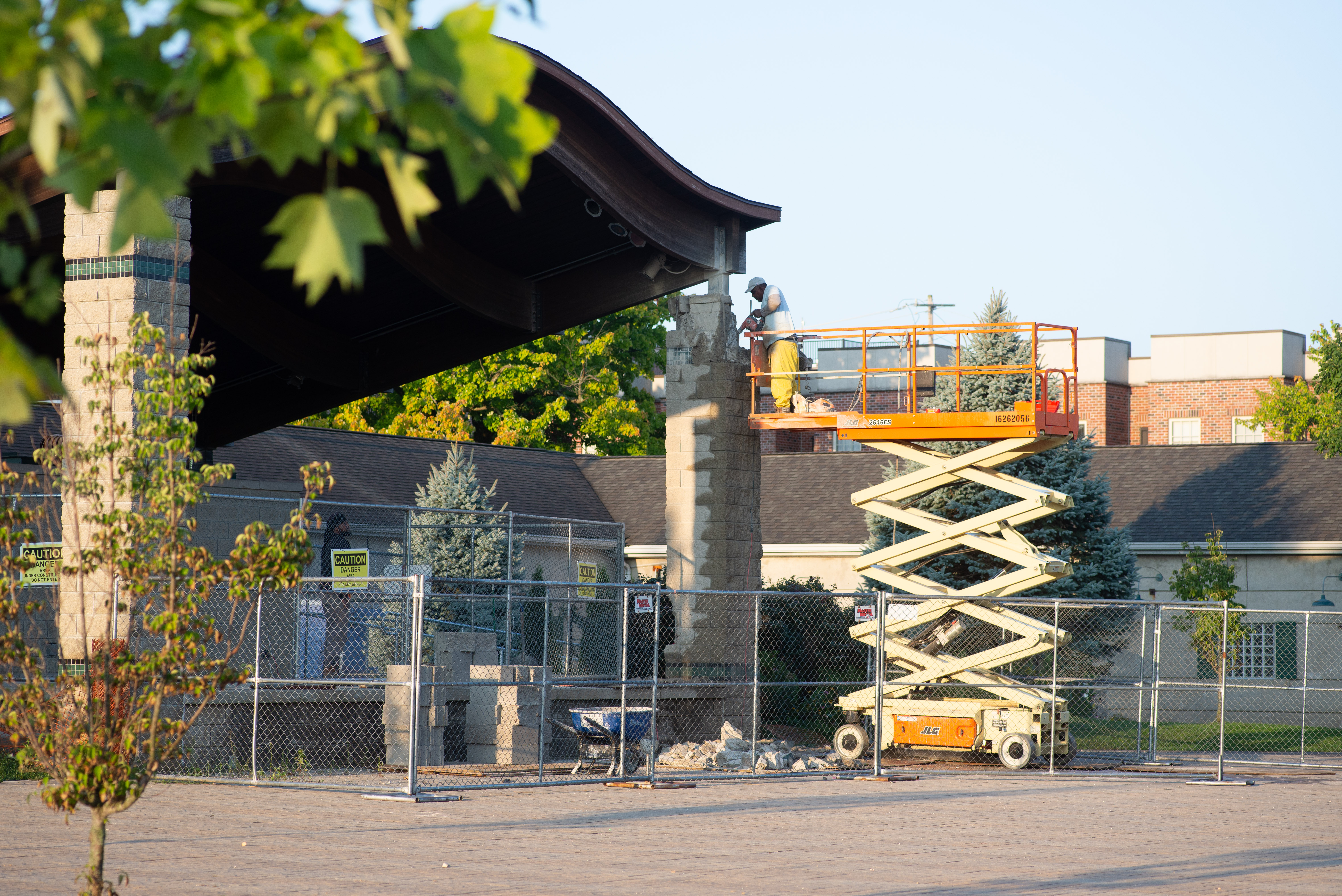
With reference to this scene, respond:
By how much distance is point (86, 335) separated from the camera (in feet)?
50.3

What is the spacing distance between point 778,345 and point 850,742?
5.90 meters

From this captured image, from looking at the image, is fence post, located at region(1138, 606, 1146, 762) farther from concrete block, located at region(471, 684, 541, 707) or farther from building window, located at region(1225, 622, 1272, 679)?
building window, located at region(1225, 622, 1272, 679)

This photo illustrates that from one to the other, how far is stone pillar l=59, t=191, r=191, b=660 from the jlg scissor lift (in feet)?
30.6

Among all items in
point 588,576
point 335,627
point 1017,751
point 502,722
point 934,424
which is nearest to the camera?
point 502,722

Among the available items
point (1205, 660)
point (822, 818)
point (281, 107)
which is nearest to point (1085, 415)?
point (1205, 660)

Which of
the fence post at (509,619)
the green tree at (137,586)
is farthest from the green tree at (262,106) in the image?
the fence post at (509,619)

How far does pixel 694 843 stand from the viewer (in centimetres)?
1243

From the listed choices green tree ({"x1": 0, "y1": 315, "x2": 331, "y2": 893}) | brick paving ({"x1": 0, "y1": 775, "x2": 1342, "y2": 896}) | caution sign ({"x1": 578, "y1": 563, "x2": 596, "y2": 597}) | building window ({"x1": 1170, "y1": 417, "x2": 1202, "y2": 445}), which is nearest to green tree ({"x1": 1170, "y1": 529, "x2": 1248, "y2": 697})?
caution sign ({"x1": 578, "y1": 563, "x2": 596, "y2": 597})

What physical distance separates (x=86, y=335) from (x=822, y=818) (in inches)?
340

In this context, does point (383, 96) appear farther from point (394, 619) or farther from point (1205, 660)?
point (1205, 660)

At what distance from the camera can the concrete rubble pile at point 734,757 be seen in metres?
19.7

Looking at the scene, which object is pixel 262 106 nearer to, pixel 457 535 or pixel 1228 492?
pixel 457 535

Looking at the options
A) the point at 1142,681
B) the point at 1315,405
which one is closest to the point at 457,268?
the point at 1142,681

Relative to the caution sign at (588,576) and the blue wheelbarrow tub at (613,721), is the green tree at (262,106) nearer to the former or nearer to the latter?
the blue wheelbarrow tub at (613,721)
